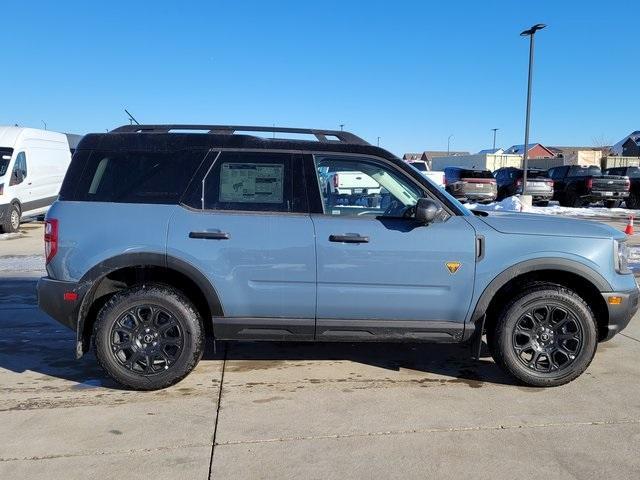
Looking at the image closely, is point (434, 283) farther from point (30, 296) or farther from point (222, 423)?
point (30, 296)

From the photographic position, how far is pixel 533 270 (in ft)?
13.6

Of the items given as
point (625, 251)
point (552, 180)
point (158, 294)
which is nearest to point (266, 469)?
point (158, 294)

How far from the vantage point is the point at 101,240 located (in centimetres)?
406

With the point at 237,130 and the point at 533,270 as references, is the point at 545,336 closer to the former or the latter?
the point at 533,270

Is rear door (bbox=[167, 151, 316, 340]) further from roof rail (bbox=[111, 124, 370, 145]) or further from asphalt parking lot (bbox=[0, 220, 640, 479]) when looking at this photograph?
asphalt parking lot (bbox=[0, 220, 640, 479])

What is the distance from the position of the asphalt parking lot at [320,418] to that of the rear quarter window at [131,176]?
144cm

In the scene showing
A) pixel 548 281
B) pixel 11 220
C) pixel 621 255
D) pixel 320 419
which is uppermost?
pixel 621 255

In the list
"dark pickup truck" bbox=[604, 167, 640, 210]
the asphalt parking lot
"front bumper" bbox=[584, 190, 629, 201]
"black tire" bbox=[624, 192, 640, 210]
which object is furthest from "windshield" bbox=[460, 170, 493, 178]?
the asphalt parking lot

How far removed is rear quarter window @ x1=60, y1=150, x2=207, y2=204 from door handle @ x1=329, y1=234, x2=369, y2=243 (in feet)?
3.75

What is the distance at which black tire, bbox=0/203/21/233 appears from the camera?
13.6m

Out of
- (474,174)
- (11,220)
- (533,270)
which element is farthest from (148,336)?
(474,174)

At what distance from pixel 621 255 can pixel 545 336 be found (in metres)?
0.84

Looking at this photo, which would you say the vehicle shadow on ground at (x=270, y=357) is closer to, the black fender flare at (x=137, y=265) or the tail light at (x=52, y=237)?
the black fender flare at (x=137, y=265)

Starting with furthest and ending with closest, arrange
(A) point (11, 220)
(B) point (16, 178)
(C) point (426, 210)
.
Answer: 1. (B) point (16, 178)
2. (A) point (11, 220)
3. (C) point (426, 210)
